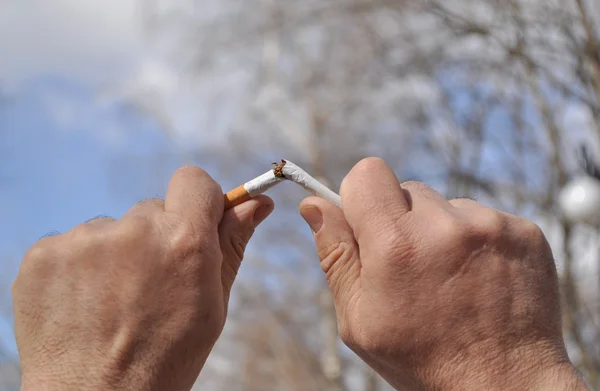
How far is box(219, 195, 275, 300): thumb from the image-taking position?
1323 millimetres

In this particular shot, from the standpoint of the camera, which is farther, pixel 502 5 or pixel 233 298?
pixel 233 298

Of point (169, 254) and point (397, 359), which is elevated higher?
point (169, 254)

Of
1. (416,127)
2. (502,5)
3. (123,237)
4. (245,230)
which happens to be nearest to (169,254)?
(123,237)

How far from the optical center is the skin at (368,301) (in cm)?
114

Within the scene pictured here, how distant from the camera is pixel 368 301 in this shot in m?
1.18

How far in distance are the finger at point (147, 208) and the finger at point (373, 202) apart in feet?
1.01

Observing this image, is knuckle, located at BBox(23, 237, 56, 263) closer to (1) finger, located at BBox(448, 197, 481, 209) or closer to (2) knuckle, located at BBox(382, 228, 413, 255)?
(2) knuckle, located at BBox(382, 228, 413, 255)

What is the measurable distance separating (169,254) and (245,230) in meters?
0.21

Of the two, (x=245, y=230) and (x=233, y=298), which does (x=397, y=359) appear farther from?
(x=233, y=298)

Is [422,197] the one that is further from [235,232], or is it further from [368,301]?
[235,232]

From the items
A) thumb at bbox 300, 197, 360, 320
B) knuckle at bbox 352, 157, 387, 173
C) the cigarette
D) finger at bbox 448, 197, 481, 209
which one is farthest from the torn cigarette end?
finger at bbox 448, 197, 481, 209

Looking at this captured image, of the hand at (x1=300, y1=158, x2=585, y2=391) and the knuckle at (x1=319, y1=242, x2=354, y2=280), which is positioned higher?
the knuckle at (x1=319, y1=242, x2=354, y2=280)

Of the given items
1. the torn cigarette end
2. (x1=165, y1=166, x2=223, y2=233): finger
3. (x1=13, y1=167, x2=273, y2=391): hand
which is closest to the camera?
(x1=13, y1=167, x2=273, y2=391): hand

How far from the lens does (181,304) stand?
1157 mm
